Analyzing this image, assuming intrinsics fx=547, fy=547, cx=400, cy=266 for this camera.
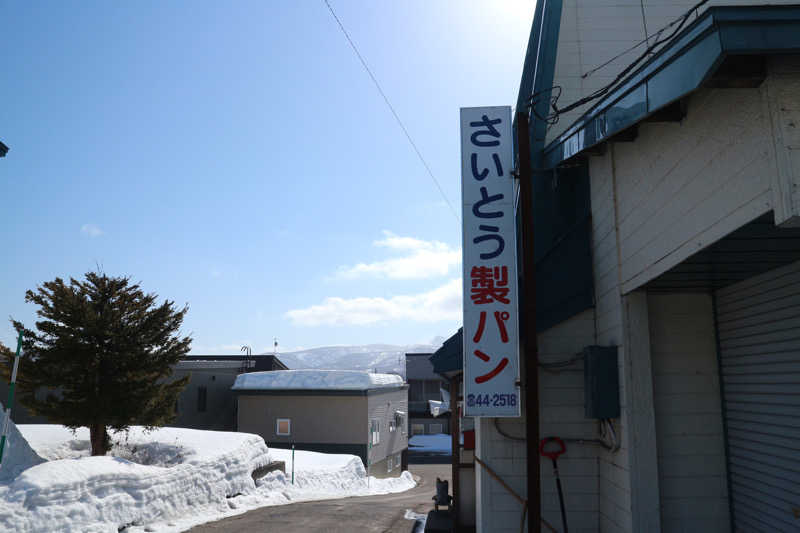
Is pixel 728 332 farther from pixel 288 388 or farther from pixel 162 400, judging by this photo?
pixel 288 388

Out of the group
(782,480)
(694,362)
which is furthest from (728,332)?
(782,480)

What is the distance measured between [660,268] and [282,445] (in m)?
26.3

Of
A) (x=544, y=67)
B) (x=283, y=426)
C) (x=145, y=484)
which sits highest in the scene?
(x=544, y=67)

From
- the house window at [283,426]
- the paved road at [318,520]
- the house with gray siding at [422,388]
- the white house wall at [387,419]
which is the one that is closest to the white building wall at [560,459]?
the paved road at [318,520]

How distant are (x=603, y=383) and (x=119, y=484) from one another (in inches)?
384

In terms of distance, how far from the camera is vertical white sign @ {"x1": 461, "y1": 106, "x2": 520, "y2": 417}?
295 inches

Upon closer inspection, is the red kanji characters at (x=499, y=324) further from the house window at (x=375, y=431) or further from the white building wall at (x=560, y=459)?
the house window at (x=375, y=431)

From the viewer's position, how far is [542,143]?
10031 millimetres

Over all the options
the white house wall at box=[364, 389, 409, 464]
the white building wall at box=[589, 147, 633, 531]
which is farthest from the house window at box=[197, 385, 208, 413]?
the white building wall at box=[589, 147, 633, 531]

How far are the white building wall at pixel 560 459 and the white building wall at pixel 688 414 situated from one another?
1.16 m

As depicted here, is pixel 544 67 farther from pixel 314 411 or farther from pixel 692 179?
pixel 314 411

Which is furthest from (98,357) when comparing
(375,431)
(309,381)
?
(375,431)

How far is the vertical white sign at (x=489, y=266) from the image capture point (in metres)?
7.48

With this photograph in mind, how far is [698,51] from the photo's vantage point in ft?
13.4
